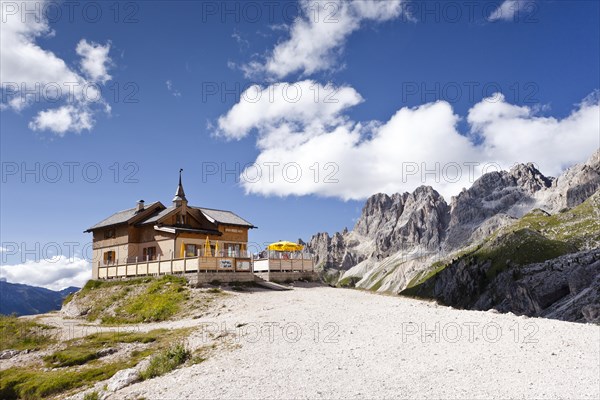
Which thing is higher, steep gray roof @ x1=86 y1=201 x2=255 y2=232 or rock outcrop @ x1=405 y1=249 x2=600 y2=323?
steep gray roof @ x1=86 y1=201 x2=255 y2=232

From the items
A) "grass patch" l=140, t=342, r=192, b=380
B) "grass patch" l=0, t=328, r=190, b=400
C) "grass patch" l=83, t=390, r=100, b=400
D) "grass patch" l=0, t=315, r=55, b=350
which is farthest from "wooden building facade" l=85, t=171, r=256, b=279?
"grass patch" l=83, t=390, r=100, b=400

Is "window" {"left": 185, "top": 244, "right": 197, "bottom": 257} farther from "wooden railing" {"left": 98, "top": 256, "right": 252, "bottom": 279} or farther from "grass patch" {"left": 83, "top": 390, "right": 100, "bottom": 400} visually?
"grass patch" {"left": 83, "top": 390, "right": 100, "bottom": 400}

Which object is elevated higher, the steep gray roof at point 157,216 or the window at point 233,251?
the steep gray roof at point 157,216

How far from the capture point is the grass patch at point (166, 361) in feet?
61.5

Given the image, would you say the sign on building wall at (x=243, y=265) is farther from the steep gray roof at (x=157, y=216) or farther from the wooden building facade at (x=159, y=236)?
the steep gray roof at (x=157, y=216)

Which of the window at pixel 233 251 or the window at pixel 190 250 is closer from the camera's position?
the window at pixel 233 251

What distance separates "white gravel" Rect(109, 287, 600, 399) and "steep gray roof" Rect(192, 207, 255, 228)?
30260 millimetres

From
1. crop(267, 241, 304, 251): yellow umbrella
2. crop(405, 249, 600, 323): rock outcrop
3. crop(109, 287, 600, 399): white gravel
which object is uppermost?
crop(267, 241, 304, 251): yellow umbrella

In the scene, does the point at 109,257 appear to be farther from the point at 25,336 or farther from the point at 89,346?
the point at 89,346

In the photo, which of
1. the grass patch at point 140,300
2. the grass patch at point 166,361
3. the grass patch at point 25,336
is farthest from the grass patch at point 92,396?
the grass patch at point 140,300

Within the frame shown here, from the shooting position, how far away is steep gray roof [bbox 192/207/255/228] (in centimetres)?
5629

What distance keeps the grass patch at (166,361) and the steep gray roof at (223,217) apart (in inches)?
1377

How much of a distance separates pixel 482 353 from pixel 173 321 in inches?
832

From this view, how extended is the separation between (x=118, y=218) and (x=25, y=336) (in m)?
27.4
